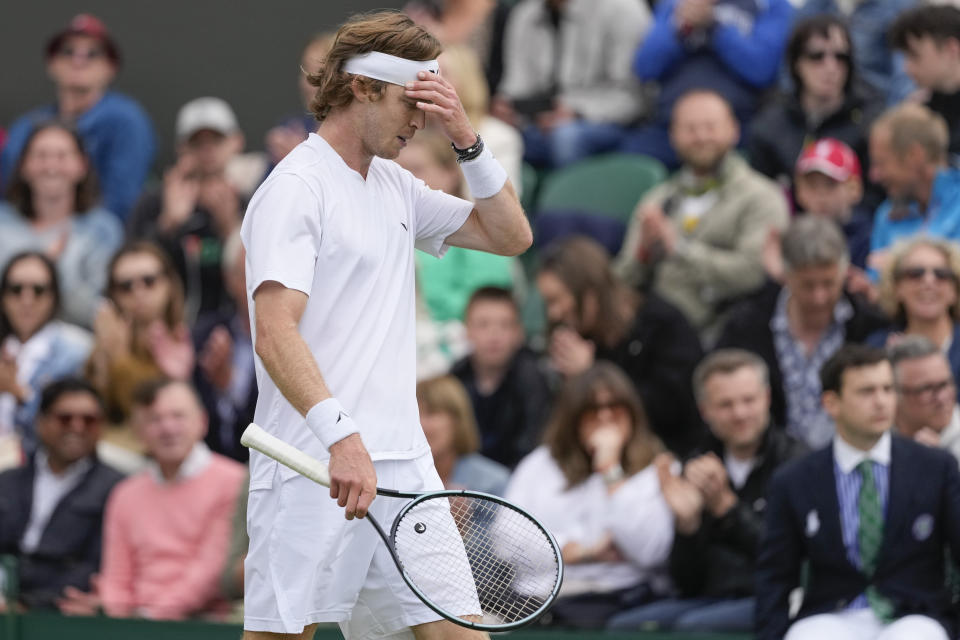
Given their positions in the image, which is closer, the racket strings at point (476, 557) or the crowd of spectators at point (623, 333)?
the racket strings at point (476, 557)

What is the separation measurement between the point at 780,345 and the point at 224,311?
3157 millimetres

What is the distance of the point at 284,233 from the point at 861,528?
252 cm

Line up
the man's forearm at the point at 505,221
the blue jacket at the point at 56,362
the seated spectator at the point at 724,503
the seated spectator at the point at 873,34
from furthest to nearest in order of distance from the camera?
the seated spectator at the point at 873,34 < the blue jacket at the point at 56,362 < the seated spectator at the point at 724,503 < the man's forearm at the point at 505,221

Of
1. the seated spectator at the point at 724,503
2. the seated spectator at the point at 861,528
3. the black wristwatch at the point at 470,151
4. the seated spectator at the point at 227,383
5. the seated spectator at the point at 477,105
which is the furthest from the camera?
the seated spectator at the point at 477,105

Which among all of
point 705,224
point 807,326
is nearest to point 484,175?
point 807,326

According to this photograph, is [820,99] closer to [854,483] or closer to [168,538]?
[854,483]

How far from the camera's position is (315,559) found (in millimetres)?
3963

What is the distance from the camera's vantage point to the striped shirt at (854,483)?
5.54m

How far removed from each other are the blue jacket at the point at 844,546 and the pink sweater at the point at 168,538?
253 centimetres

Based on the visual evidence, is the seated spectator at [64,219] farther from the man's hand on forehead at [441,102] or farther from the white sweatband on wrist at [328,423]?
the white sweatband on wrist at [328,423]

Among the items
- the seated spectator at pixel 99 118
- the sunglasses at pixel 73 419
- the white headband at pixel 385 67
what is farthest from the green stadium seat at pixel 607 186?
the white headband at pixel 385 67

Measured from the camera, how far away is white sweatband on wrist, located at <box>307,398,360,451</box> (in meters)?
3.77

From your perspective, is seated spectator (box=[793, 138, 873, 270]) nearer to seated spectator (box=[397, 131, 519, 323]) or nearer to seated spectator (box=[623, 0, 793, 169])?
seated spectator (box=[623, 0, 793, 169])

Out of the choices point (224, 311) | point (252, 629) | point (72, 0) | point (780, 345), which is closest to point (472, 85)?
point (224, 311)
